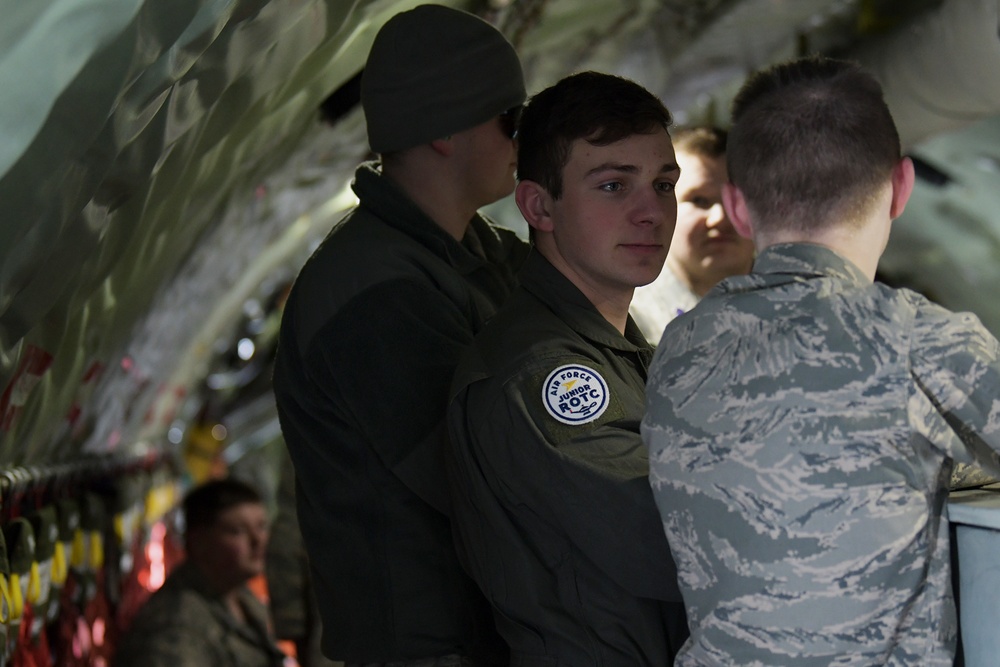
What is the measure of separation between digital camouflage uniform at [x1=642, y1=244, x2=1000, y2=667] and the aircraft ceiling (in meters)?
0.89

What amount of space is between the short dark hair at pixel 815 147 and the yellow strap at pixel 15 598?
154 centimetres

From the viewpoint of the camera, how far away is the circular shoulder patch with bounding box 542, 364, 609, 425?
74.0 inches

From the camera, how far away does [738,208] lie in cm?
169

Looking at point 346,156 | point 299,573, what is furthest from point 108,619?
point 346,156

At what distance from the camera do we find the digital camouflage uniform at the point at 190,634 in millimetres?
3734

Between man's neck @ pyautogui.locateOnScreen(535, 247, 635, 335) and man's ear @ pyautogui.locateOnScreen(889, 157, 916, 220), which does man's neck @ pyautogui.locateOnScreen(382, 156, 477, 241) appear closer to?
man's neck @ pyautogui.locateOnScreen(535, 247, 635, 335)

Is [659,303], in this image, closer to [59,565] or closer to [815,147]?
[815,147]

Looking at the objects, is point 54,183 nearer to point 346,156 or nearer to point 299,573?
point 346,156

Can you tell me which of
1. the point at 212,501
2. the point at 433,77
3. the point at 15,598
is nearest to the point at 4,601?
the point at 15,598

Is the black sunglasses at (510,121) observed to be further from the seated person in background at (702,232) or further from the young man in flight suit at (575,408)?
the seated person in background at (702,232)

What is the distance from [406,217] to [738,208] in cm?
90

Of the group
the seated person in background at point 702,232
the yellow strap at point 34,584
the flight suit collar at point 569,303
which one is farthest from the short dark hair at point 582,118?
the yellow strap at point 34,584

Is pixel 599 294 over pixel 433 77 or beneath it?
beneath

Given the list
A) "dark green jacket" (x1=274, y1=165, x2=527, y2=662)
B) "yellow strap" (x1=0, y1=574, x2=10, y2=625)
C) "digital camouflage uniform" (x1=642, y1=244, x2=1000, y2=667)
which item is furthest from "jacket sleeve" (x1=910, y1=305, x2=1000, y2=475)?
"yellow strap" (x1=0, y1=574, x2=10, y2=625)
